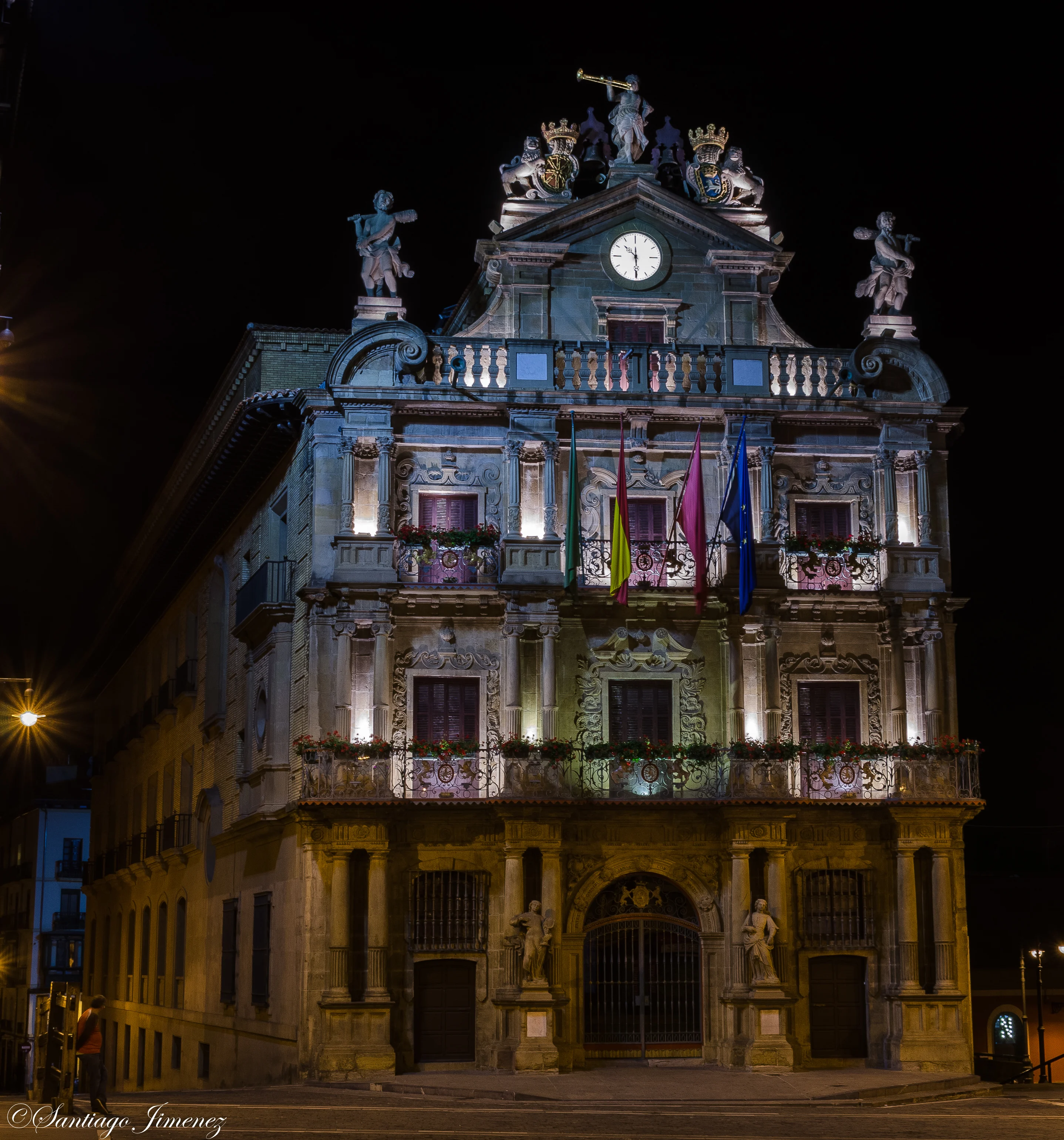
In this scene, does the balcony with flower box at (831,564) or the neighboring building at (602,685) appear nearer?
the neighboring building at (602,685)

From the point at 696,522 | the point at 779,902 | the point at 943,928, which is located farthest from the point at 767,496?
the point at 943,928

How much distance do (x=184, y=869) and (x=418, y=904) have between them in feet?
43.5

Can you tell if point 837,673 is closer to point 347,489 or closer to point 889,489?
point 889,489

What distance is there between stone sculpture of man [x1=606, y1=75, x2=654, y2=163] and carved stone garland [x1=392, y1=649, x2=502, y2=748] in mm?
11236

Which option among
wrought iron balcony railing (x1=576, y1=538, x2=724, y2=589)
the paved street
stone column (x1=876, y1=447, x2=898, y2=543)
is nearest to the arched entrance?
the paved street

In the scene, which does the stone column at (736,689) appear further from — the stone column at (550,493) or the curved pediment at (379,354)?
the curved pediment at (379,354)

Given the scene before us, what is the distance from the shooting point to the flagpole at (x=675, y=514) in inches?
1419

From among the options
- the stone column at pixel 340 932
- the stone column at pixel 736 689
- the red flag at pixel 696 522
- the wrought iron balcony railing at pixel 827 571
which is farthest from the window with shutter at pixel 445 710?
the wrought iron balcony railing at pixel 827 571

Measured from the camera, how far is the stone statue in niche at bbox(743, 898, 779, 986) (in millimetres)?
34281

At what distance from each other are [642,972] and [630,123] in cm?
1767

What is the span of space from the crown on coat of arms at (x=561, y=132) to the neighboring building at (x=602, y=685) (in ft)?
4.07

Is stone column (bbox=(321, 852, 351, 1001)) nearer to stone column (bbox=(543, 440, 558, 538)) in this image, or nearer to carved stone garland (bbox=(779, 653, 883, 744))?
stone column (bbox=(543, 440, 558, 538))

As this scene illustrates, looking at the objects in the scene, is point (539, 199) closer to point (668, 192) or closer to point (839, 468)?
point (668, 192)

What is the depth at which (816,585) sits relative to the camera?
120 ft
